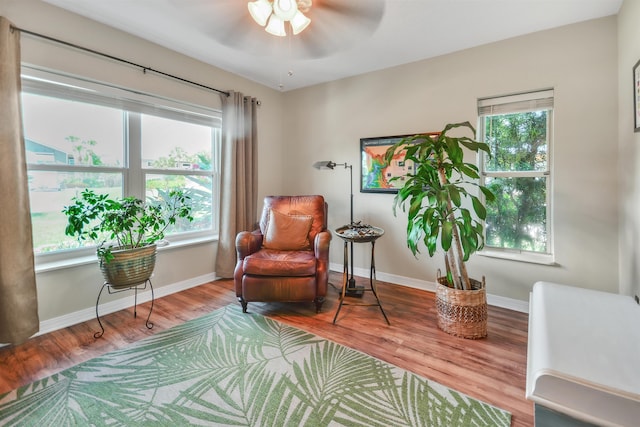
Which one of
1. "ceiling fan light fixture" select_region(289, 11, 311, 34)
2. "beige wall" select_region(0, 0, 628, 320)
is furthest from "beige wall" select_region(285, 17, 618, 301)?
"ceiling fan light fixture" select_region(289, 11, 311, 34)

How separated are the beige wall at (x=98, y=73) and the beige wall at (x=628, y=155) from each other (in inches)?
136

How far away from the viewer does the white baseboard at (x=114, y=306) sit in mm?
2194

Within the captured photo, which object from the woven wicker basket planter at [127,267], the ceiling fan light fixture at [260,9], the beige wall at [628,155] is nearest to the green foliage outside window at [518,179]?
the beige wall at [628,155]

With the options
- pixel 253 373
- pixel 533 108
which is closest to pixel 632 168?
pixel 533 108

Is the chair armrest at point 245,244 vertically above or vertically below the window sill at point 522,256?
above

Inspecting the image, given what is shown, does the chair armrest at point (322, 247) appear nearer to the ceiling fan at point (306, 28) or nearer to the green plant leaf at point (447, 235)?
the green plant leaf at point (447, 235)

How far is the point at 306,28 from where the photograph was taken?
189 centimetres

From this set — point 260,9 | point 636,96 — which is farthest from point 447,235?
point 260,9

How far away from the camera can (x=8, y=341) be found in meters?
1.90

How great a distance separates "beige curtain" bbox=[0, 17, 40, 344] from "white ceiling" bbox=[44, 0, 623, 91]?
659 mm

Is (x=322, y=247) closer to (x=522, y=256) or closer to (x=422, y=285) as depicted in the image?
(x=422, y=285)

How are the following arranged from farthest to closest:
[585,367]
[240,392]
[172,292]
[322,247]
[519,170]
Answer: [172,292], [519,170], [322,247], [240,392], [585,367]

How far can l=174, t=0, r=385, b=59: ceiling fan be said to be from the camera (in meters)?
1.66

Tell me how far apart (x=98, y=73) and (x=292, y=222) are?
2.06 metres
